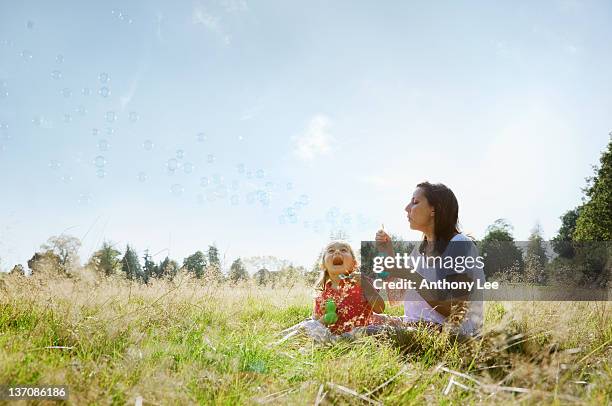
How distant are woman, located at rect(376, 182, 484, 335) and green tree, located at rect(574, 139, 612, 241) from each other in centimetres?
1782

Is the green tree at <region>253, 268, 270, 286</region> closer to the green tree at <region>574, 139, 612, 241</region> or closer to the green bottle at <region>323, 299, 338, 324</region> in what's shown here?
the green bottle at <region>323, 299, 338, 324</region>

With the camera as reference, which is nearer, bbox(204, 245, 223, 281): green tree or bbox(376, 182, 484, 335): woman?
bbox(376, 182, 484, 335): woman

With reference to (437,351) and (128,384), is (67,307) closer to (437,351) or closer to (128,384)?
(128,384)

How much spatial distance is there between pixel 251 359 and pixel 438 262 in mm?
2140

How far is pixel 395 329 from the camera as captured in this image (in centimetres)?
395

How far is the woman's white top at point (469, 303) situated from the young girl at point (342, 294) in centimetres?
50

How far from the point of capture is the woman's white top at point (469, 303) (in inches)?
159

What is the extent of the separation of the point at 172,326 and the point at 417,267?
2470mm

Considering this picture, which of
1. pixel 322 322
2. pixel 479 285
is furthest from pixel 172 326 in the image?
pixel 479 285

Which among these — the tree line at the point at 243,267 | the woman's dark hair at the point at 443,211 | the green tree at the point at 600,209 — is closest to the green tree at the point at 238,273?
the tree line at the point at 243,267

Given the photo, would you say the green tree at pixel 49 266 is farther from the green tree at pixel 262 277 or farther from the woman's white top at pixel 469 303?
the green tree at pixel 262 277

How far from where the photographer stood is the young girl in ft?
15.3

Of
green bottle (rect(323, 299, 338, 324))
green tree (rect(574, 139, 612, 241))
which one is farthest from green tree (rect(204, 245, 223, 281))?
green tree (rect(574, 139, 612, 241))

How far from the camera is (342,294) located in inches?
174
